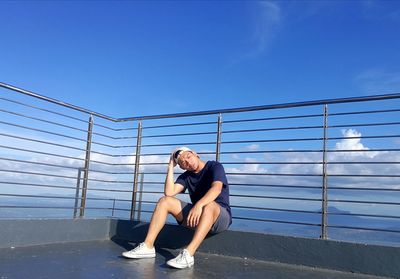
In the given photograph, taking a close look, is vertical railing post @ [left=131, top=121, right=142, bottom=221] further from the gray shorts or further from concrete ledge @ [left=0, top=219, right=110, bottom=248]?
the gray shorts

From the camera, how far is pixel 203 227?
2807 millimetres

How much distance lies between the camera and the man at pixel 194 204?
2.81m

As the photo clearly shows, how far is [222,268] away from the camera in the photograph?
2766 millimetres

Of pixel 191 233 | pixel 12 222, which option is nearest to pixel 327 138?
pixel 191 233

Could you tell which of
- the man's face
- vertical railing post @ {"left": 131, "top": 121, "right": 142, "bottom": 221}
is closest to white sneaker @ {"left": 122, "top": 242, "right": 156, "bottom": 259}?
the man's face

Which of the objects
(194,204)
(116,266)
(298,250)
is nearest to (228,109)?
(194,204)

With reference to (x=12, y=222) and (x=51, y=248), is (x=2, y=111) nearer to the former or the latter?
(x=12, y=222)

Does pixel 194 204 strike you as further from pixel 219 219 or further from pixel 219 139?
pixel 219 139

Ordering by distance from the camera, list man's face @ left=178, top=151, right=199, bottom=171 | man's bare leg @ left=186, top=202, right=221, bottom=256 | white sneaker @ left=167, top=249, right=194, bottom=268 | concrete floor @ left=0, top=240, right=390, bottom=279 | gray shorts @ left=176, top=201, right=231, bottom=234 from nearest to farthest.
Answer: concrete floor @ left=0, top=240, right=390, bottom=279, white sneaker @ left=167, top=249, right=194, bottom=268, man's bare leg @ left=186, top=202, right=221, bottom=256, gray shorts @ left=176, top=201, right=231, bottom=234, man's face @ left=178, top=151, right=199, bottom=171

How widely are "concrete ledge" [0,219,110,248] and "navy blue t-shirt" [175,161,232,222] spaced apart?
3.69 feet

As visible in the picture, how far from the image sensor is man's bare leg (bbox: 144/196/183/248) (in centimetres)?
297

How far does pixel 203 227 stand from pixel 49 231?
151 cm

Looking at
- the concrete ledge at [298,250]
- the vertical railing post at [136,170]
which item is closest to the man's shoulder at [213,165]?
the concrete ledge at [298,250]

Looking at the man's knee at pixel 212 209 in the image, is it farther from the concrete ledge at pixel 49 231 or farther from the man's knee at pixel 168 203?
the concrete ledge at pixel 49 231
